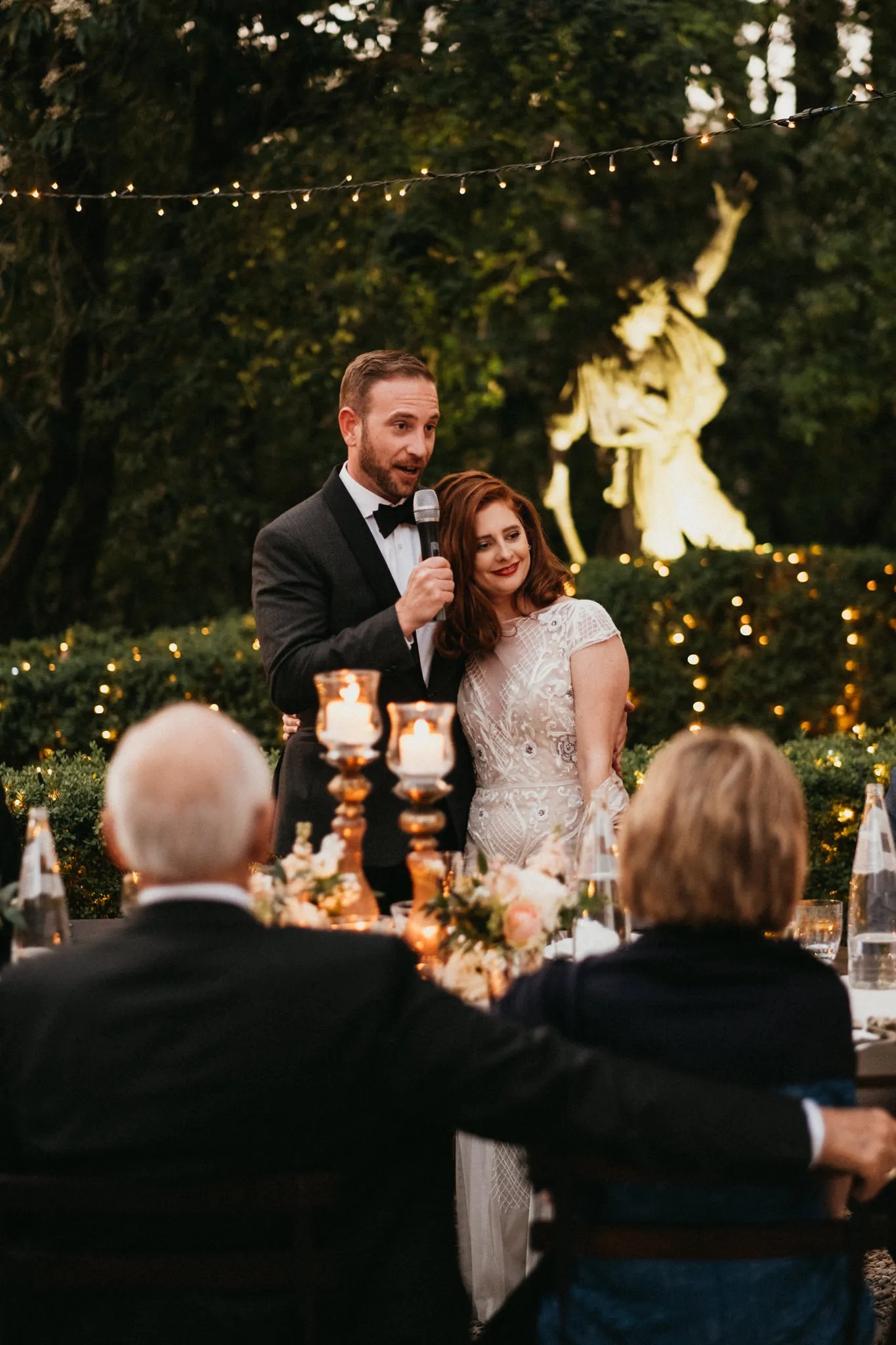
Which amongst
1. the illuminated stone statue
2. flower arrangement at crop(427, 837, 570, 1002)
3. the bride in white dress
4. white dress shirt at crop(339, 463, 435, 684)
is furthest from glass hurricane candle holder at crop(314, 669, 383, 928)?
the illuminated stone statue

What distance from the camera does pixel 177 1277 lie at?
2027 mm

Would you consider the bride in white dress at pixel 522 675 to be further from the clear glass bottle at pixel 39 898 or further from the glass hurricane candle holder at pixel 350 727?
the clear glass bottle at pixel 39 898

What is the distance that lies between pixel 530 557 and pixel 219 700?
5577mm

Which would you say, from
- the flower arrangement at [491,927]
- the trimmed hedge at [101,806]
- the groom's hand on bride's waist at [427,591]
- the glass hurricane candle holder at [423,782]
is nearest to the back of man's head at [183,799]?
the glass hurricane candle holder at [423,782]

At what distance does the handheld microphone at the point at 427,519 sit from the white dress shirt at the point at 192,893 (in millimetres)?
1568

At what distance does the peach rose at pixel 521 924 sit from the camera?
283 cm

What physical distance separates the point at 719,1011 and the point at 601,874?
961 millimetres

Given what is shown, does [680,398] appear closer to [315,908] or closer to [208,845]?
[315,908]

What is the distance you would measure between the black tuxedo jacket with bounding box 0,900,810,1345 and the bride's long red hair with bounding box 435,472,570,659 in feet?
6.73

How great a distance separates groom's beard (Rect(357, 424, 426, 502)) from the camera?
396 cm

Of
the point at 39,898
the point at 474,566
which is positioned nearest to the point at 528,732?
the point at 474,566

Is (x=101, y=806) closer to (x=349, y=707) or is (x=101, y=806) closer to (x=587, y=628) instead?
(x=587, y=628)

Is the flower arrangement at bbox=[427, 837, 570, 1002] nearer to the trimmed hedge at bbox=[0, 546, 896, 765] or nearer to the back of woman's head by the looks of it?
the back of woman's head

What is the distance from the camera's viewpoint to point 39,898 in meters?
2.97
